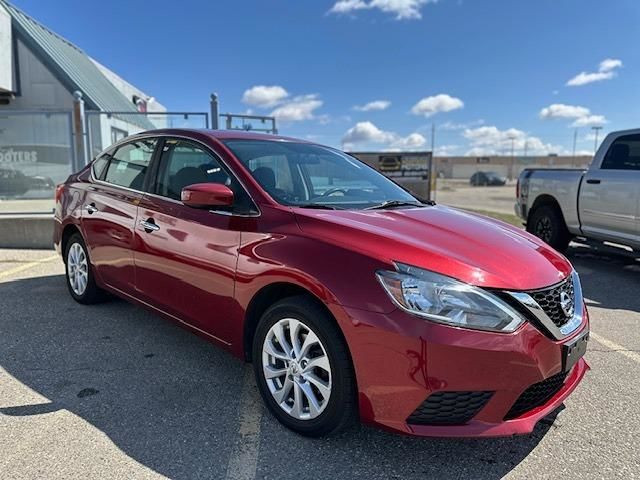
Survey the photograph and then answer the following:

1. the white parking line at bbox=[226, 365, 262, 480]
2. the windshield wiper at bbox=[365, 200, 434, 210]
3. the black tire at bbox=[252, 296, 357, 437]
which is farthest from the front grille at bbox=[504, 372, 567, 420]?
the windshield wiper at bbox=[365, 200, 434, 210]

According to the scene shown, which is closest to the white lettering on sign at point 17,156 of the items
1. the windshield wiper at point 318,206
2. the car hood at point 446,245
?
the windshield wiper at point 318,206

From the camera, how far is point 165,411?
308 cm

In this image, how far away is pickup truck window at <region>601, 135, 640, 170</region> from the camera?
22.9ft

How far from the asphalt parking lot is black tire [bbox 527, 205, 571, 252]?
4.01 metres

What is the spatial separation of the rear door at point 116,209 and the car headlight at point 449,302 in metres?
2.46

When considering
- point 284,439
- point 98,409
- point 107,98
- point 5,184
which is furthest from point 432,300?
point 107,98

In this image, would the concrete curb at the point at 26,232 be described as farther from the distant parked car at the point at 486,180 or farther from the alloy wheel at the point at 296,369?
the distant parked car at the point at 486,180

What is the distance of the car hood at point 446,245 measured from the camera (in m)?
2.48

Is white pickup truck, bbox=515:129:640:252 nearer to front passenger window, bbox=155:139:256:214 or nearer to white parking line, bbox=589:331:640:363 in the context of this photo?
white parking line, bbox=589:331:640:363

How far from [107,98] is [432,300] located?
18.9 m

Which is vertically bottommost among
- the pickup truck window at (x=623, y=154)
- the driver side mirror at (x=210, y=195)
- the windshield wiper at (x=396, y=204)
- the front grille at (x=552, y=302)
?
the front grille at (x=552, y=302)

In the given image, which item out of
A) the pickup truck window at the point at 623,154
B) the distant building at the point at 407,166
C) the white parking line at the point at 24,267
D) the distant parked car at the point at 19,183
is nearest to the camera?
the white parking line at the point at 24,267

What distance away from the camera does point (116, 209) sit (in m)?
4.26

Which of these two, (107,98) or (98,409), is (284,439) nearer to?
(98,409)
